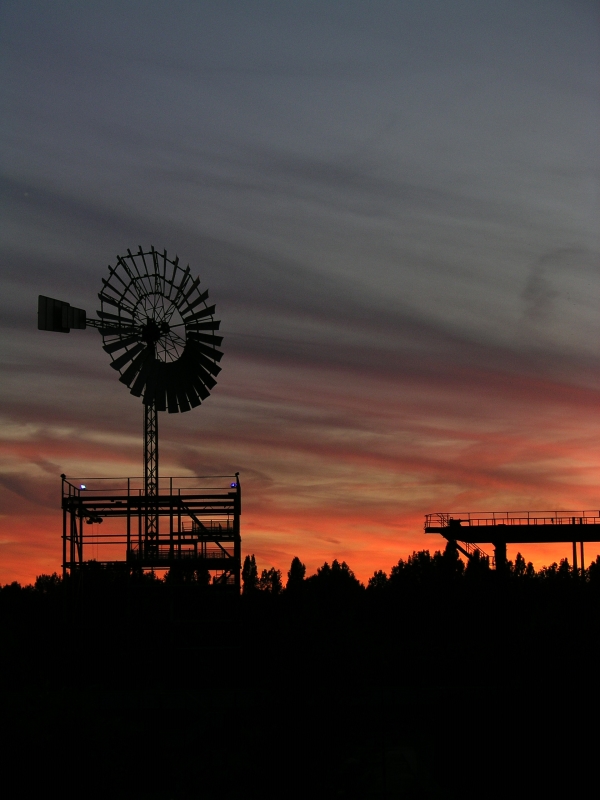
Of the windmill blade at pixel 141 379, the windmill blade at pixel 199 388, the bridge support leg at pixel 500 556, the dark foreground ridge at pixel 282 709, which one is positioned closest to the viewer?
the dark foreground ridge at pixel 282 709

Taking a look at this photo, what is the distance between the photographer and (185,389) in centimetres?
5550

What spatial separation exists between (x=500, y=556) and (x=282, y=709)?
39.5 meters

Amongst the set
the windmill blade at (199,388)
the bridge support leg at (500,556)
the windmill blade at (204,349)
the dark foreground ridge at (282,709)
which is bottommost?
the dark foreground ridge at (282,709)

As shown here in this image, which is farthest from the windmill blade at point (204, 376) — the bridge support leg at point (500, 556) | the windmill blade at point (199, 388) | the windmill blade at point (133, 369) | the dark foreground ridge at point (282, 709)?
the bridge support leg at point (500, 556)

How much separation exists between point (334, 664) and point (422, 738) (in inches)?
445

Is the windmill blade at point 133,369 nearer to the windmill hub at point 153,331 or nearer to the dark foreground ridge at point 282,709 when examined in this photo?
the windmill hub at point 153,331

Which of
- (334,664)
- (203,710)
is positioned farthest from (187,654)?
(334,664)

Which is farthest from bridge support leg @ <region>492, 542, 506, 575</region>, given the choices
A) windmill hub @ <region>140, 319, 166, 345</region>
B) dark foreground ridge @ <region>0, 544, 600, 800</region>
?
windmill hub @ <region>140, 319, 166, 345</region>

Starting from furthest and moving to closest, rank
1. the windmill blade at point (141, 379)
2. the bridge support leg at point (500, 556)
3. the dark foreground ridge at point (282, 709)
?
the bridge support leg at point (500, 556) < the windmill blade at point (141, 379) < the dark foreground ridge at point (282, 709)

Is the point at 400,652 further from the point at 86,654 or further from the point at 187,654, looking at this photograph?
the point at 86,654

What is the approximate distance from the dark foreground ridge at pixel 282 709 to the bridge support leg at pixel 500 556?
7.37 metres

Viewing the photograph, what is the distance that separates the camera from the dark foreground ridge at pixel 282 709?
3581 cm

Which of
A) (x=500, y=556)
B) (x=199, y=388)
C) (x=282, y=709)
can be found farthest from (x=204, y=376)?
(x=500, y=556)

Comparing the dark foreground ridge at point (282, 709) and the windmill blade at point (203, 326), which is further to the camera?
the windmill blade at point (203, 326)
